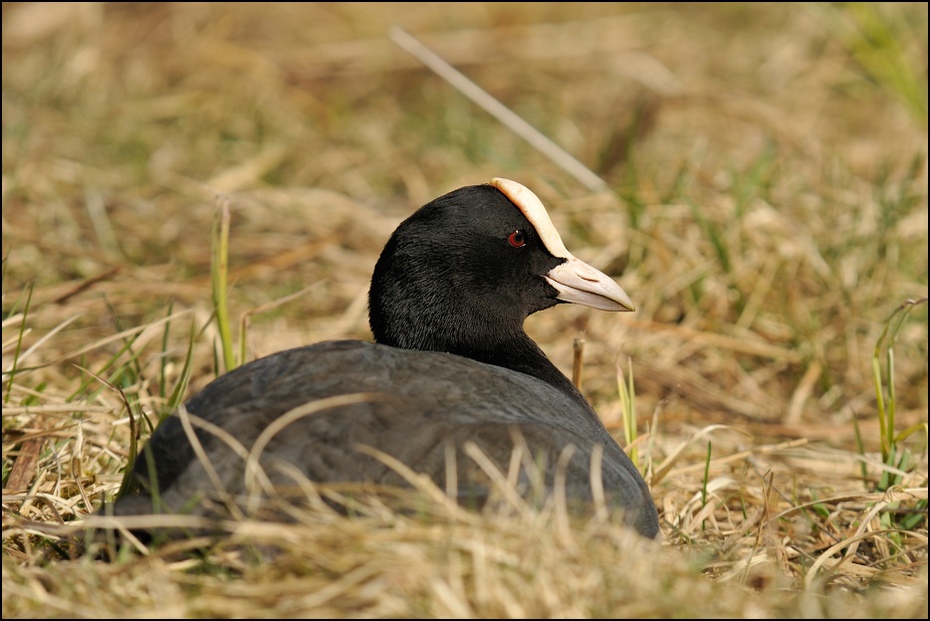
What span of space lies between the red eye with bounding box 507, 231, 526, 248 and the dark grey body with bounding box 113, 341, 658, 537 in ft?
1.94

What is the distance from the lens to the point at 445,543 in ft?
7.13

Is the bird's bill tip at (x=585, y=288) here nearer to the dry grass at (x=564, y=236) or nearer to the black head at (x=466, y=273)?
the black head at (x=466, y=273)

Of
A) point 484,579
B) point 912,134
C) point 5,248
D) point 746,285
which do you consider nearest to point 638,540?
point 484,579

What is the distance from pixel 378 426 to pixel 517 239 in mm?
1161

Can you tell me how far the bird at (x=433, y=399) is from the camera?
7.93 ft

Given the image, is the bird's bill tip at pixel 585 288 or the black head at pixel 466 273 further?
the bird's bill tip at pixel 585 288

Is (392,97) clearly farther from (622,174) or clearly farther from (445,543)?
(445,543)

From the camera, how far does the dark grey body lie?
95.2 inches

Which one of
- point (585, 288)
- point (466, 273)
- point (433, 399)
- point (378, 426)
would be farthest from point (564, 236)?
point (378, 426)

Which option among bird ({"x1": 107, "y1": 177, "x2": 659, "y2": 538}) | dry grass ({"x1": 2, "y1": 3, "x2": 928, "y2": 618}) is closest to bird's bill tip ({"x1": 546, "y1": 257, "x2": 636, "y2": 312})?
bird ({"x1": 107, "y1": 177, "x2": 659, "y2": 538})

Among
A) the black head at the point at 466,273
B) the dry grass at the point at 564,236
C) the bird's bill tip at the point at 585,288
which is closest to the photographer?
the dry grass at the point at 564,236

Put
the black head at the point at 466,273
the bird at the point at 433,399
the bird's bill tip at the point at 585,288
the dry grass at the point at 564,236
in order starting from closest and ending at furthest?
the dry grass at the point at 564,236 < the bird at the point at 433,399 < the black head at the point at 466,273 < the bird's bill tip at the point at 585,288

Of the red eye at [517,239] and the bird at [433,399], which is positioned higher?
the red eye at [517,239]

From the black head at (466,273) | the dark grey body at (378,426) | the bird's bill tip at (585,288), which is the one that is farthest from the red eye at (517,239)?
the dark grey body at (378,426)
